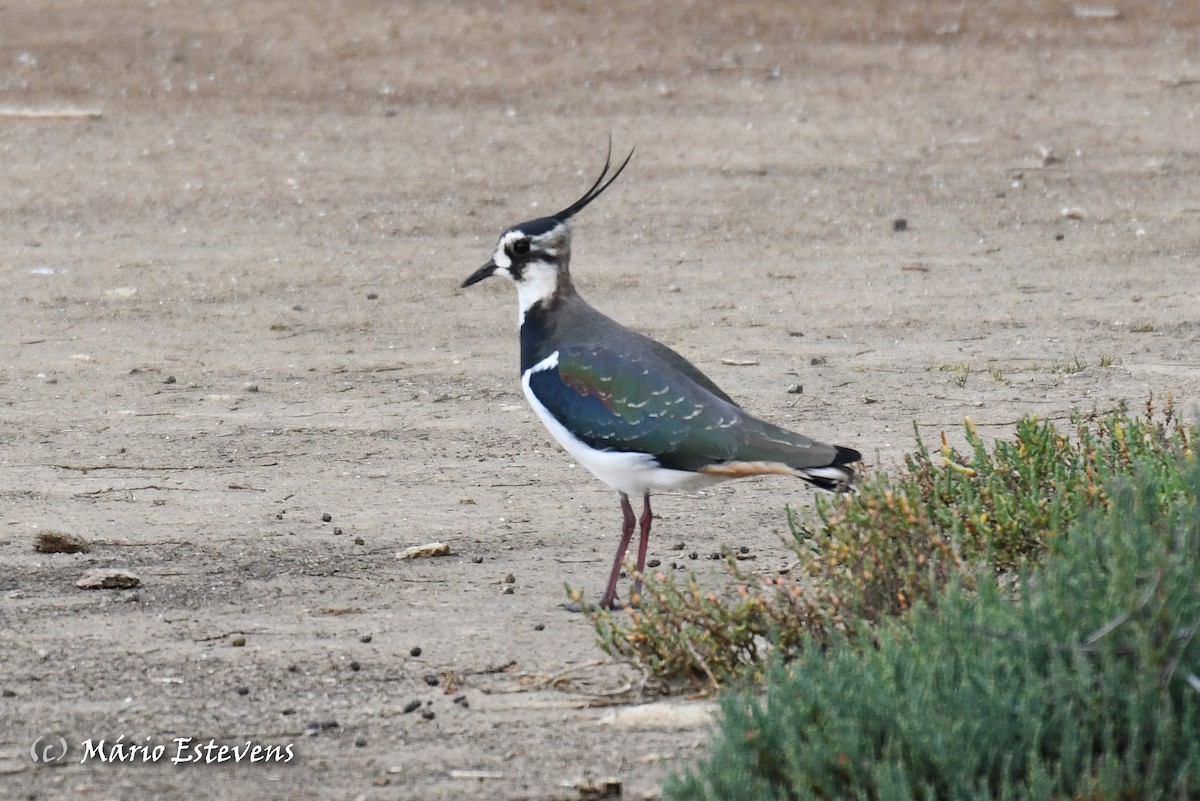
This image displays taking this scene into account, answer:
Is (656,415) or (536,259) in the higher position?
(536,259)

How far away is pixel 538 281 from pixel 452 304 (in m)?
4.13

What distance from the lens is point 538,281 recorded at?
7238 millimetres

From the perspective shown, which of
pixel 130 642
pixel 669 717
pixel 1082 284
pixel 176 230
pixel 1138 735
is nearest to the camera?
pixel 1138 735

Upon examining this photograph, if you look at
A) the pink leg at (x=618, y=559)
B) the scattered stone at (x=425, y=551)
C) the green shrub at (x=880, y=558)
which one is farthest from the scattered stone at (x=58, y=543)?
the green shrub at (x=880, y=558)

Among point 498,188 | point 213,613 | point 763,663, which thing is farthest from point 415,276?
point 763,663

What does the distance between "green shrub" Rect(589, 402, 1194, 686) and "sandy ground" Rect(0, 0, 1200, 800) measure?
0.25 metres

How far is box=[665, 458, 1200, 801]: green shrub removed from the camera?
430 centimetres

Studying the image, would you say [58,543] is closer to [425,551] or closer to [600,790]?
[425,551]

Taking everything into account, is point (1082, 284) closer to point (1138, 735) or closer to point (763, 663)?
point (763, 663)

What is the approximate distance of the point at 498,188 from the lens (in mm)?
13508

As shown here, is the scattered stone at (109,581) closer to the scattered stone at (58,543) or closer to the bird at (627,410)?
the scattered stone at (58,543)

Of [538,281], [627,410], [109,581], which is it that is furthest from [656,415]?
[109,581]

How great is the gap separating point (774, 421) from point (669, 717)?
141 inches

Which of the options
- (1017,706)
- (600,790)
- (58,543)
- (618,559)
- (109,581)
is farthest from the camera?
(58,543)
